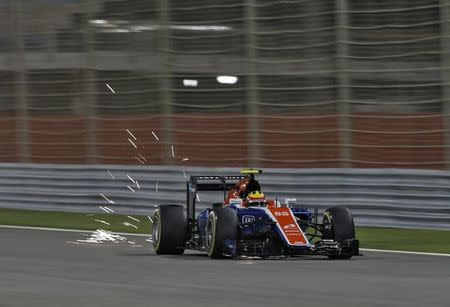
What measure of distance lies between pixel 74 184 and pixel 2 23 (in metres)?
4.34

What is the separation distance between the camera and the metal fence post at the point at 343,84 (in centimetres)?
1998

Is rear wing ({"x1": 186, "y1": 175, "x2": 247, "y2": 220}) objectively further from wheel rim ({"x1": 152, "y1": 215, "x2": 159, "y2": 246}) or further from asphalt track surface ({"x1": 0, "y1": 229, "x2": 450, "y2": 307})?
asphalt track surface ({"x1": 0, "y1": 229, "x2": 450, "y2": 307})

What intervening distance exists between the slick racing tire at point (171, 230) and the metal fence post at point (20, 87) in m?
10.0

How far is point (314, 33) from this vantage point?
67.3 feet

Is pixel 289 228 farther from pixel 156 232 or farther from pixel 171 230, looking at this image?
pixel 156 232

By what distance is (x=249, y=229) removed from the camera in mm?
14500

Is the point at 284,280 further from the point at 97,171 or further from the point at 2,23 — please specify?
the point at 2,23

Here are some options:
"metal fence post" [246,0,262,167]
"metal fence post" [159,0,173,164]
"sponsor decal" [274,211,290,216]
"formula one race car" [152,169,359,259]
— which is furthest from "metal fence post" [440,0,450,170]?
"metal fence post" [159,0,173,164]

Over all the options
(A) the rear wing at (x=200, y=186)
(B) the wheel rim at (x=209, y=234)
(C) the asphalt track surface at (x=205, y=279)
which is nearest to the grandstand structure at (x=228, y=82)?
(A) the rear wing at (x=200, y=186)

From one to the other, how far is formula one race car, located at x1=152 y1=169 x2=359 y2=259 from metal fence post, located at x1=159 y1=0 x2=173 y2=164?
7300 mm

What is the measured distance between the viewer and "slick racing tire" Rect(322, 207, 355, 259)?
14391 millimetres

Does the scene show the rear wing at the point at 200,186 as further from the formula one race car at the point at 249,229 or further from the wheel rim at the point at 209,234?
the wheel rim at the point at 209,234

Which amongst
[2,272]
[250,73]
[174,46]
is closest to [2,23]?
[174,46]

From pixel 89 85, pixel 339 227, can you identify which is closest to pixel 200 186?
pixel 339 227
